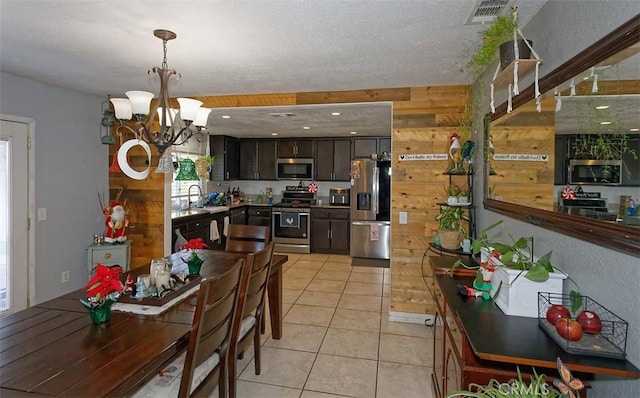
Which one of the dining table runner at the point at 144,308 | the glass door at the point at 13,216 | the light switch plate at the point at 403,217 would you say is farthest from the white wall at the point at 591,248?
the glass door at the point at 13,216

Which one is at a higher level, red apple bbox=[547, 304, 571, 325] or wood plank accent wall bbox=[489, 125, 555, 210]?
wood plank accent wall bbox=[489, 125, 555, 210]

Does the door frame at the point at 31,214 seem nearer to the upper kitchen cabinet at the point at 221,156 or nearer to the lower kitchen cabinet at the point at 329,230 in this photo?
the upper kitchen cabinet at the point at 221,156

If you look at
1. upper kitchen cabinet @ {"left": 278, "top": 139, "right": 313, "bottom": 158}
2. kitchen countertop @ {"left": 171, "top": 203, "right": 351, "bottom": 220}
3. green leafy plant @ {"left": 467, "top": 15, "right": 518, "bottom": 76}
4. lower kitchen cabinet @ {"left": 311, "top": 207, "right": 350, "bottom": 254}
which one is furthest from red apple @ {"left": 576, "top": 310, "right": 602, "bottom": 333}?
upper kitchen cabinet @ {"left": 278, "top": 139, "right": 313, "bottom": 158}

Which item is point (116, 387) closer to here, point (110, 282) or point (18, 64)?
point (110, 282)

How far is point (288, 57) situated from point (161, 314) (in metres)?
1.97

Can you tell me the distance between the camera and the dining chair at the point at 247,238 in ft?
10.8

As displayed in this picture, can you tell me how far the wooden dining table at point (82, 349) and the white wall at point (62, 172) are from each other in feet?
6.88

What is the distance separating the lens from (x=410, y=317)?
3508mm

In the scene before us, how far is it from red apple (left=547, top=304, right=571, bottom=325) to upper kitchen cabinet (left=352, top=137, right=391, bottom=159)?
17.1ft

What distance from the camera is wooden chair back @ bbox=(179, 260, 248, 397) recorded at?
4.85 ft

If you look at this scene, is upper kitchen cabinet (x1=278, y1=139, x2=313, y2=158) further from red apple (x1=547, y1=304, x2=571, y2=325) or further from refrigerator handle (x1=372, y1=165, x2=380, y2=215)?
red apple (x1=547, y1=304, x2=571, y2=325)

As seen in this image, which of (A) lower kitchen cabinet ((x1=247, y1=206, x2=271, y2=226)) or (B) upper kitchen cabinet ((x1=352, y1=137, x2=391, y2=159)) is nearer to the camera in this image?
(B) upper kitchen cabinet ((x1=352, y1=137, x2=391, y2=159))

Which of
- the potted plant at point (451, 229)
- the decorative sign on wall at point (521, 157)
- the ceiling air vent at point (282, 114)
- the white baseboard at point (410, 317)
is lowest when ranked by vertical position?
the white baseboard at point (410, 317)

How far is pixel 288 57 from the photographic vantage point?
8.64ft
